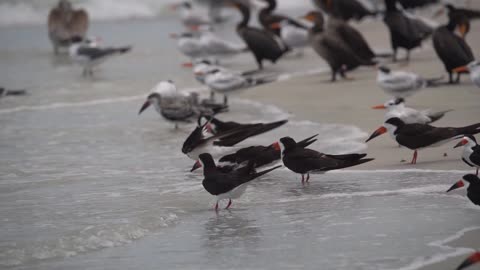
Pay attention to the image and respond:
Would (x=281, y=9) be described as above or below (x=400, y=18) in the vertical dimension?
below

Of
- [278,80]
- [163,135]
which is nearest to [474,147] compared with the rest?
[163,135]

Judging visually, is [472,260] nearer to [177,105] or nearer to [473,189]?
[473,189]

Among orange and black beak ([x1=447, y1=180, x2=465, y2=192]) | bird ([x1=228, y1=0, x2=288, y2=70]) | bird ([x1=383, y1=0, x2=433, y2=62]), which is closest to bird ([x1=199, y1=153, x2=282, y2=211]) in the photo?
orange and black beak ([x1=447, y1=180, x2=465, y2=192])

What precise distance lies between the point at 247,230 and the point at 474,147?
1857 mm

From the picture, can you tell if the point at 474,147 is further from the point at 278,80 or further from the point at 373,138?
the point at 278,80

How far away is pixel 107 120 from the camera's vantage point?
38.3 ft

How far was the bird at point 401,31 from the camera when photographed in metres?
15.0

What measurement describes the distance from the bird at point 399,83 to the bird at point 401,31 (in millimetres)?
3825

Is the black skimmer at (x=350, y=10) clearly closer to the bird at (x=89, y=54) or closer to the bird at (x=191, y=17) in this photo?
the bird at (x=89, y=54)

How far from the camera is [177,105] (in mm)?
10727

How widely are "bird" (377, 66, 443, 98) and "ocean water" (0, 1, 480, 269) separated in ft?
3.60

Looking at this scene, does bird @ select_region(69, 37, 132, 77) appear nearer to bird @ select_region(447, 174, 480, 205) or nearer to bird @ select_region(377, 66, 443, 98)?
bird @ select_region(377, 66, 443, 98)

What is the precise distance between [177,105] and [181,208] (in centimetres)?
370

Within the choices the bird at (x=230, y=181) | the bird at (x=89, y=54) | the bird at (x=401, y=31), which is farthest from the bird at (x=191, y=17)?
the bird at (x=230, y=181)
